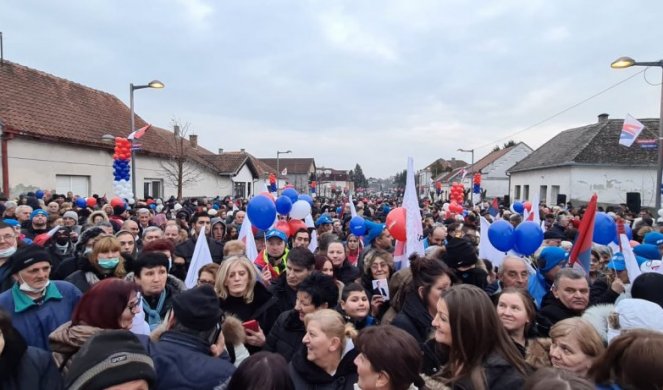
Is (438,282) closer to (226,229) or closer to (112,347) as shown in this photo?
(112,347)

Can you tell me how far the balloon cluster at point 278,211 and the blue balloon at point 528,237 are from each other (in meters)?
3.28

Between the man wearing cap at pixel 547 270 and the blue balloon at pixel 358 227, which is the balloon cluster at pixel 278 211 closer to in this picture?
the blue balloon at pixel 358 227

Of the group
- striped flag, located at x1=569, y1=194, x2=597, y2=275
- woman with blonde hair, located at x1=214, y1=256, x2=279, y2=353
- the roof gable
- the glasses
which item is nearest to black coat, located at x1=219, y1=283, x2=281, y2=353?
woman with blonde hair, located at x1=214, y1=256, x2=279, y2=353

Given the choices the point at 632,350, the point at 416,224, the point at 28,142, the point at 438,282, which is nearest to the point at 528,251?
the point at 416,224

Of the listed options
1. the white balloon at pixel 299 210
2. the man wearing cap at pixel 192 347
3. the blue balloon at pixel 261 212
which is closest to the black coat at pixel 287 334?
the man wearing cap at pixel 192 347

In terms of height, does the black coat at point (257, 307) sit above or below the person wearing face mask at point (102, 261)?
below

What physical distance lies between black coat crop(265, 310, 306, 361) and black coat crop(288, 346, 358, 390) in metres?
0.64

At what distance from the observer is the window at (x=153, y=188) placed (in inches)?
889

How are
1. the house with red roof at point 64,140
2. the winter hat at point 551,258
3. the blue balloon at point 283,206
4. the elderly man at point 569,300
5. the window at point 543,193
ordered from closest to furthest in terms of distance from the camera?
the elderly man at point 569,300 → the winter hat at point 551,258 → the blue balloon at point 283,206 → the house with red roof at point 64,140 → the window at point 543,193

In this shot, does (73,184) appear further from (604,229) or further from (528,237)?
(604,229)

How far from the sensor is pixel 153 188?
926 inches

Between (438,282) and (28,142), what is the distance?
17.2 metres

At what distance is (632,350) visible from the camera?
2078 millimetres

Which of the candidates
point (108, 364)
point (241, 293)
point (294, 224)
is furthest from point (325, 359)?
point (294, 224)
